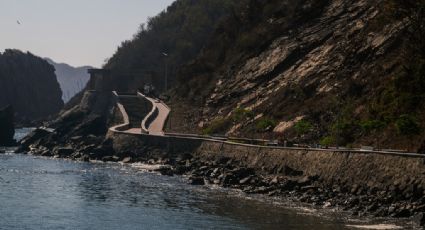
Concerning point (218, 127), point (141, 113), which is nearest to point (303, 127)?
point (218, 127)

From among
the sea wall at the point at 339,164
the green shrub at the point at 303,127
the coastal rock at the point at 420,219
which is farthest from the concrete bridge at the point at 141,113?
the coastal rock at the point at 420,219

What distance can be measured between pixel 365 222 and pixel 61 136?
92.9 metres

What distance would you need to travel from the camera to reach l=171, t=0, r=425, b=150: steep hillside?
272 ft

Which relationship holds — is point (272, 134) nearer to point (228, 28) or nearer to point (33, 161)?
point (33, 161)

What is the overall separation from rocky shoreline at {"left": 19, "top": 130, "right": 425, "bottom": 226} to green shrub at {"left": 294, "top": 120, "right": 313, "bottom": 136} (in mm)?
9272

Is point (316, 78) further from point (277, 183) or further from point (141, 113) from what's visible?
point (141, 113)

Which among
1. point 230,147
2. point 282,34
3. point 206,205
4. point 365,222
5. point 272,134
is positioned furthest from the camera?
point 282,34

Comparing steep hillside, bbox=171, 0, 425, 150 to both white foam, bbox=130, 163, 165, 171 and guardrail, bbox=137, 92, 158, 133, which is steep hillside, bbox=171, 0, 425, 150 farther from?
white foam, bbox=130, 163, 165, 171

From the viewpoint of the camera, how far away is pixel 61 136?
137500 millimetres

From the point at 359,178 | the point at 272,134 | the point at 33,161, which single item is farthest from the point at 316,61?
the point at 359,178

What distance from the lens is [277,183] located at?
71938mm

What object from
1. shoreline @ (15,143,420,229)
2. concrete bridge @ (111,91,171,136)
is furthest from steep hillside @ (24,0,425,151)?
shoreline @ (15,143,420,229)

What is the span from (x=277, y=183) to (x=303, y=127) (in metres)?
20.6

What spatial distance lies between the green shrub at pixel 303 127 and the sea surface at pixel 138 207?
16.9 metres
